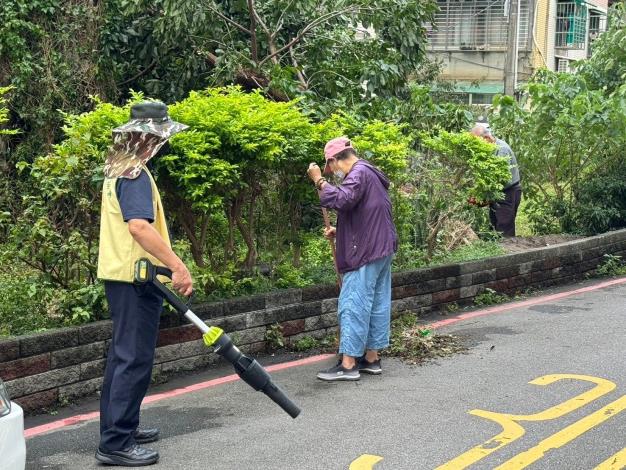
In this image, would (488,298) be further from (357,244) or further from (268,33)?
(268,33)

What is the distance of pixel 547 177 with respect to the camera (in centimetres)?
1223

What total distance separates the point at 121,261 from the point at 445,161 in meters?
5.27

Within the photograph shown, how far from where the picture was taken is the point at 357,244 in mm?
6586

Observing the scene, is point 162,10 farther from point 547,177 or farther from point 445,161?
point 547,177

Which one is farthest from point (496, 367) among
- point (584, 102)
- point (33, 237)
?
point (584, 102)

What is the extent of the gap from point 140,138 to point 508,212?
8.04 metres

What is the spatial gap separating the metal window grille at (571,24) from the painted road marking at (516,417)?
2793 cm

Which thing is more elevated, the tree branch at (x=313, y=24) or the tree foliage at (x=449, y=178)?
the tree branch at (x=313, y=24)

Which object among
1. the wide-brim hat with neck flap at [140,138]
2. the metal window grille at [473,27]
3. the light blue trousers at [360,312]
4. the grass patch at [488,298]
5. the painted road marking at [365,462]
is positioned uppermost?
the metal window grille at [473,27]

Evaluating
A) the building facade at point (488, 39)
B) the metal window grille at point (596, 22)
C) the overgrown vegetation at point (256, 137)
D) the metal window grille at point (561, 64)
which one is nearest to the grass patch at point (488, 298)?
the overgrown vegetation at point (256, 137)

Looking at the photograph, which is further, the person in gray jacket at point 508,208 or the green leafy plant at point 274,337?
the person in gray jacket at point 508,208

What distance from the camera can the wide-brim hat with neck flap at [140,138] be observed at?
4.94m

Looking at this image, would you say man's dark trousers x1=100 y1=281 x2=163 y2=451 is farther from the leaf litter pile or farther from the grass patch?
the grass patch

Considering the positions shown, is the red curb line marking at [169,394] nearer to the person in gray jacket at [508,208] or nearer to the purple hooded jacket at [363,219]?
the purple hooded jacket at [363,219]
